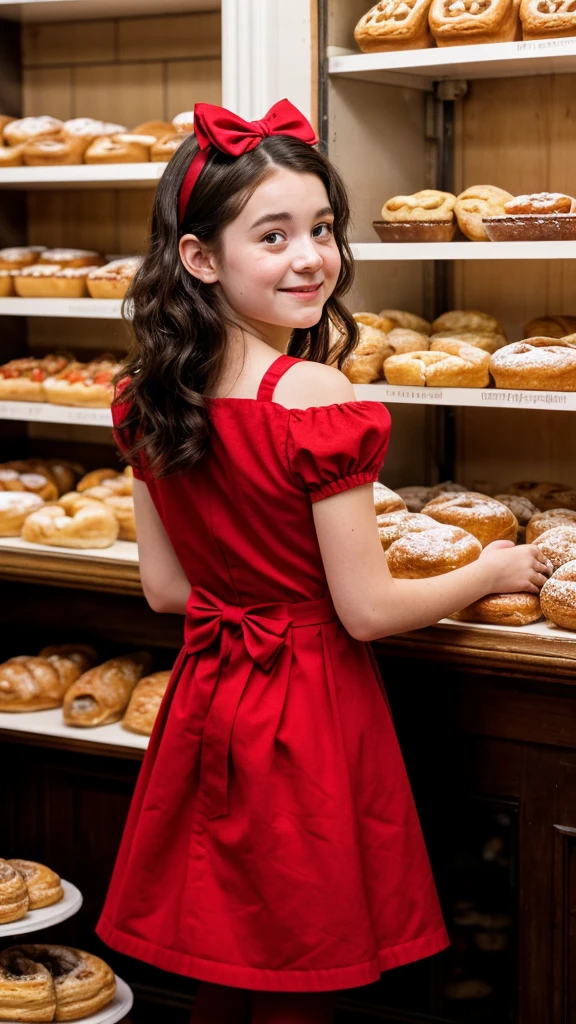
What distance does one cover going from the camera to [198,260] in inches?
66.0

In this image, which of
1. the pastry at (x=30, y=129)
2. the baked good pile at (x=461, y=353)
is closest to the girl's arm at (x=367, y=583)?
the baked good pile at (x=461, y=353)

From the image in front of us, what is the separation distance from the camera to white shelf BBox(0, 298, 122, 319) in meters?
2.62

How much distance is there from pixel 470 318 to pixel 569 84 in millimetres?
515

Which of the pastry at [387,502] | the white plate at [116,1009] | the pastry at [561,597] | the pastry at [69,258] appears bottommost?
the white plate at [116,1009]

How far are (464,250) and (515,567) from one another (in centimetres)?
63

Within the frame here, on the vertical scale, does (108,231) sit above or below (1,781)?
above

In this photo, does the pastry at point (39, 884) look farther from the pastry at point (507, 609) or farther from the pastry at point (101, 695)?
the pastry at point (507, 609)

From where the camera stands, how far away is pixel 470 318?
8.32ft

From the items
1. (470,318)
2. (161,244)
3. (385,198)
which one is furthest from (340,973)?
(385,198)

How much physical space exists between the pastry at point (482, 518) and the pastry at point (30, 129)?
125 cm

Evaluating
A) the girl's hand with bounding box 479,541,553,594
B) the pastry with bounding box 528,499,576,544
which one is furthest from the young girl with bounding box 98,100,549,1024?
the pastry with bounding box 528,499,576,544

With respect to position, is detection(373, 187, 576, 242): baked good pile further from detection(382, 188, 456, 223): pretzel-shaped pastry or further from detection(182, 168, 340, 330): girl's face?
detection(182, 168, 340, 330): girl's face

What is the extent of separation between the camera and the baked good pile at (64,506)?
8.43 ft

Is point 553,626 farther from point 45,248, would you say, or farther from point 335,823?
point 45,248
